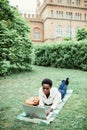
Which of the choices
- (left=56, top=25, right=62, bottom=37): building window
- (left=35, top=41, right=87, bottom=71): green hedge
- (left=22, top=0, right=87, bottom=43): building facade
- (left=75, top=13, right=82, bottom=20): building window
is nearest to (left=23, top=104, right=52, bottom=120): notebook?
(left=35, top=41, right=87, bottom=71): green hedge

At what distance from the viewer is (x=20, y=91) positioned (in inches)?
352

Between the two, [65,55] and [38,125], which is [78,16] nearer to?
[65,55]

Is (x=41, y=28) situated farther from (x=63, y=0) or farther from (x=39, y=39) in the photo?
(x=63, y=0)

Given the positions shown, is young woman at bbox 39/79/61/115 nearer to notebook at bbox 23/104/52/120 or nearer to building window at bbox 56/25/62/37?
notebook at bbox 23/104/52/120

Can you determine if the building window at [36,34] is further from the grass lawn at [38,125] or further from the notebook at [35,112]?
the notebook at [35,112]

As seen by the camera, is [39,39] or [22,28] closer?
[22,28]

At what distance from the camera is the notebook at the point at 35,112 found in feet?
17.5

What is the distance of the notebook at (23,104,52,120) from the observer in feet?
17.5

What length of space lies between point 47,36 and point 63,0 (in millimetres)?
8253

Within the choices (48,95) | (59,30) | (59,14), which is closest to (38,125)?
(48,95)

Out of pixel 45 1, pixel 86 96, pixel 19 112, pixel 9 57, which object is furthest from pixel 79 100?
pixel 45 1

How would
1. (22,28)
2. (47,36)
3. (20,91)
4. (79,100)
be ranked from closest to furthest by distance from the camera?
(79,100)
(20,91)
(22,28)
(47,36)

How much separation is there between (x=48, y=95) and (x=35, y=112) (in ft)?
2.77

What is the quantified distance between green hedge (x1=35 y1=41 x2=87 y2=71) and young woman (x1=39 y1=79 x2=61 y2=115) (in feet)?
33.7
